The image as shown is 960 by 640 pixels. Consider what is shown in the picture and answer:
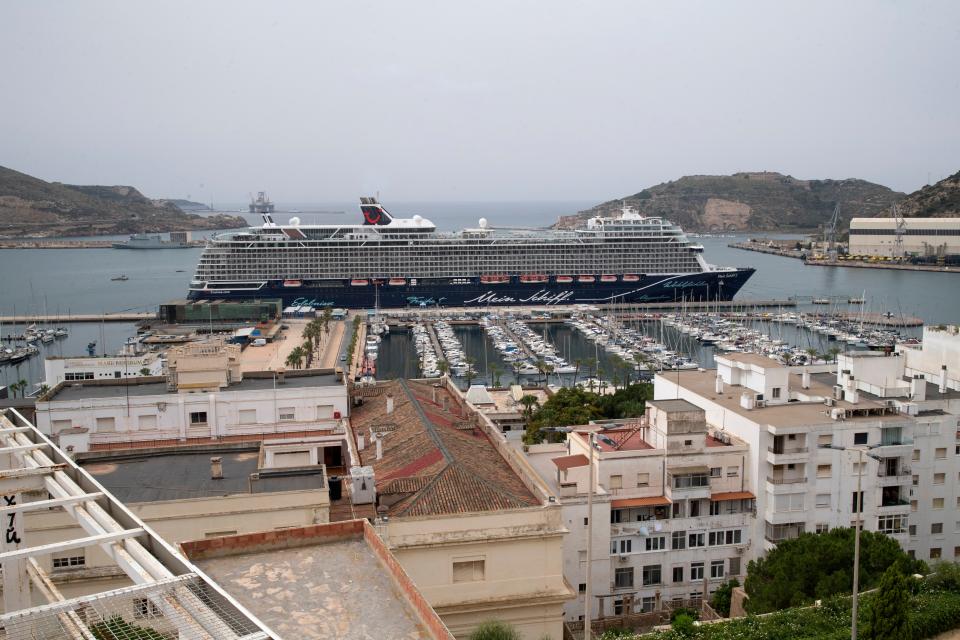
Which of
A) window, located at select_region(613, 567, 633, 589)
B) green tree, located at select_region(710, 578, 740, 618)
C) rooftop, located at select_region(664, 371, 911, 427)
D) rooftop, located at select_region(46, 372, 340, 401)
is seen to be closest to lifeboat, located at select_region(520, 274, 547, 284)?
rooftop, located at select_region(664, 371, 911, 427)

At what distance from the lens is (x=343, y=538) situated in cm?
826

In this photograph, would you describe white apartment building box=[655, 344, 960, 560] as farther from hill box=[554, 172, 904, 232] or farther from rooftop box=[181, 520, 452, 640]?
hill box=[554, 172, 904, 232]

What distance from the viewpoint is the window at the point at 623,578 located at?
15.5 m

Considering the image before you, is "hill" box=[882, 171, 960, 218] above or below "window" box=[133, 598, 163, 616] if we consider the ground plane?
above

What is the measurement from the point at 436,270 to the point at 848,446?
48.3 metres

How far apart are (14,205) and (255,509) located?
534 ft

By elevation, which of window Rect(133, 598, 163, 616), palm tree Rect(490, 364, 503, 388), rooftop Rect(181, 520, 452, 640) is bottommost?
palm tree Rect(490, 364, 503, 388)

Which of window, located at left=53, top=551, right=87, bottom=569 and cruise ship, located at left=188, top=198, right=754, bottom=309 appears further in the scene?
cruise ship, located at left=188, top=198, right=754, bottom=309

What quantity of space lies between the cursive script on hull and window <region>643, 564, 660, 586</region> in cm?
4658

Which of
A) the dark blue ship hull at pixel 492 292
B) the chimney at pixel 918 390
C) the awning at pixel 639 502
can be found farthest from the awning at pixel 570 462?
the dark blue ship hull at pixel 492 292

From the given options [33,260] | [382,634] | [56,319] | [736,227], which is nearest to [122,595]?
[382,634]

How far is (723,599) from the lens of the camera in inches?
590

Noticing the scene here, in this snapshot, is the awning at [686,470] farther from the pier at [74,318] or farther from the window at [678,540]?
the pier at [74,318]

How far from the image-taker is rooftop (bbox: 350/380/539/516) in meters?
12.1
